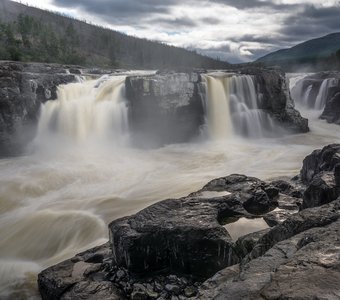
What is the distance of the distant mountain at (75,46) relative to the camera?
74.9 m

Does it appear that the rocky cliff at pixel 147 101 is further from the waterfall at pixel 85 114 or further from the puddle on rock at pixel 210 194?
the puddle on rock at pixel 210 194

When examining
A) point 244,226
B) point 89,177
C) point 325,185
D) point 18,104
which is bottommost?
point 89,177

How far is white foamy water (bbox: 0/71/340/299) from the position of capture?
12.4 meters

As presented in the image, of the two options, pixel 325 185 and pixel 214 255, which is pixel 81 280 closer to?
pixel 214 255

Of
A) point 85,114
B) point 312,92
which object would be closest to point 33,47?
point 312,92

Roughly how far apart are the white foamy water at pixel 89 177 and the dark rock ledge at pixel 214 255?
202 cm

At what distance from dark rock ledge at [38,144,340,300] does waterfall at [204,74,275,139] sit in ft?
57.9

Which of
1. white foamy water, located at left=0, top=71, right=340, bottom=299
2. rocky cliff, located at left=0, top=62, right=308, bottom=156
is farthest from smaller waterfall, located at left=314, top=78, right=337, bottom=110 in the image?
rocky cliff, located at left=0, top=62, right=308, bottom=156

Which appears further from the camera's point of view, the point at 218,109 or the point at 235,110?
the point at 235,110

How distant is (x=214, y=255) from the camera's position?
8.87 meters

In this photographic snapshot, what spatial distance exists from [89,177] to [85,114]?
815cm

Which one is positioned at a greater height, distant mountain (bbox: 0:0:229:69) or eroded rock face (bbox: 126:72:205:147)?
distant mountain (bbox: 0:0:229:69)

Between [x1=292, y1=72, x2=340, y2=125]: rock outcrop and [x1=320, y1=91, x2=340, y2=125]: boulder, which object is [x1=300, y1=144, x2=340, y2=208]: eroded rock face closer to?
[x1=292, y1=72, x2=340, y2=125]: rock outcrop

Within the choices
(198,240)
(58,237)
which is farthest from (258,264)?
(58,237)
